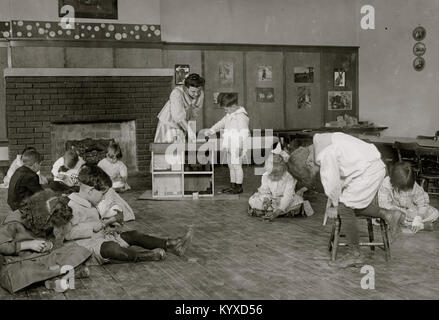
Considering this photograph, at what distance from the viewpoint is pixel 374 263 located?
431cm

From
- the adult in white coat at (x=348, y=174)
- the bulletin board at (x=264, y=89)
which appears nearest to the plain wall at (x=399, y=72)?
the bulletin board at (x=264, y=89)

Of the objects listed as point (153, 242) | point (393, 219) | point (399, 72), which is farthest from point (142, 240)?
point (399, 72)

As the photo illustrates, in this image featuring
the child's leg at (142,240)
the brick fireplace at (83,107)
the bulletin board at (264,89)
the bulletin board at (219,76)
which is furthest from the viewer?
the bulletin board at (264,89)

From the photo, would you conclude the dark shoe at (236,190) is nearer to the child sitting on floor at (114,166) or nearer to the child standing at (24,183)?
the child sitting on floor at (114,166)

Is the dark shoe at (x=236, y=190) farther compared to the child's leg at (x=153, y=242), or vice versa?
the dark shoe at (x=236, y=190)

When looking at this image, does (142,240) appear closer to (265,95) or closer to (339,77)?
(265,95)

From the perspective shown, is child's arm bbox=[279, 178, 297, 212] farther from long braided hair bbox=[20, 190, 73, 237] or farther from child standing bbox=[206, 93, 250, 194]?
long braided hair bbox=[20, 190, 73, 237]

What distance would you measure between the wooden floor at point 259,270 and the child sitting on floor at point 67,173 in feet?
6.21

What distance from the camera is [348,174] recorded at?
4.14m

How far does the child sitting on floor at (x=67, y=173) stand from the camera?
286 inches

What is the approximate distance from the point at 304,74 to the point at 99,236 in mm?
8379

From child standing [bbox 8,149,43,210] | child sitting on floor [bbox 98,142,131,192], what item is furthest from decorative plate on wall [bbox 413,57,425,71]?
child standing [bbox 8,149,43,210]
